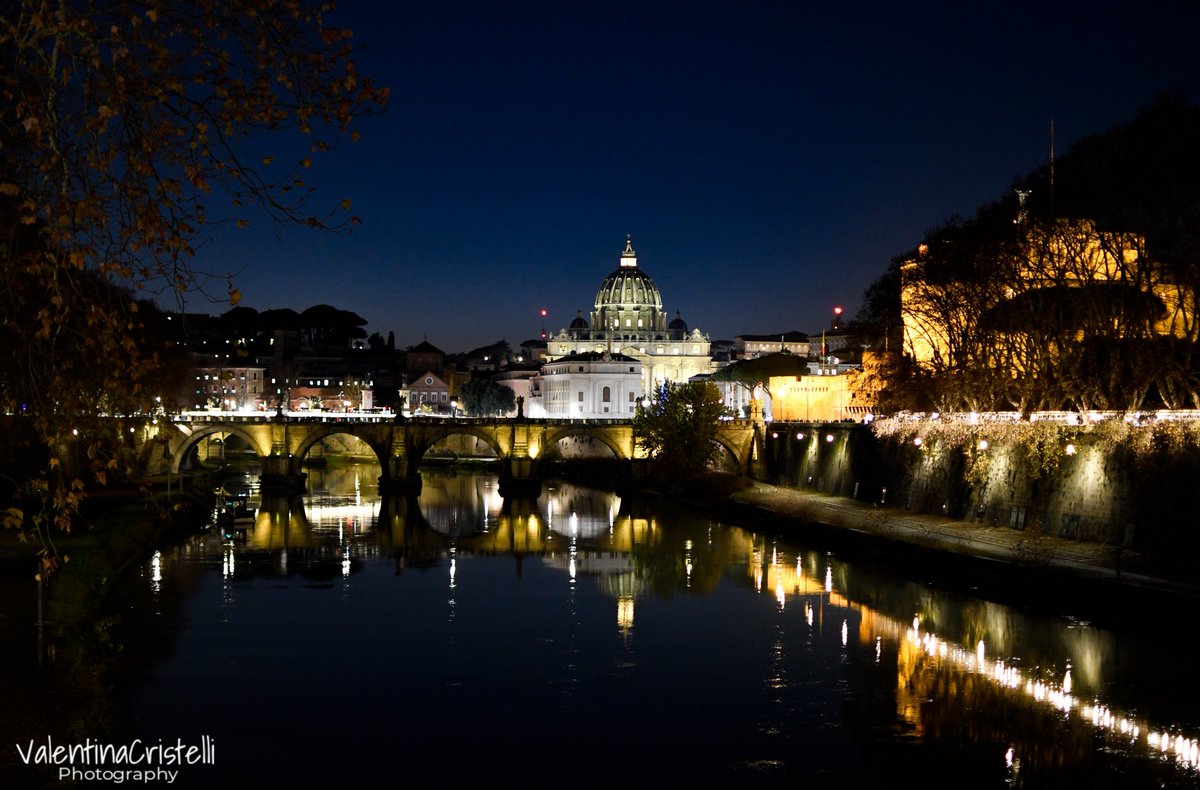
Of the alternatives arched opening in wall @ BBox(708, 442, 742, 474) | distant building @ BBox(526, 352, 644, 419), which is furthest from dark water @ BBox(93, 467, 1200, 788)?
distant building @ BBox(526, 352, 644, 419)

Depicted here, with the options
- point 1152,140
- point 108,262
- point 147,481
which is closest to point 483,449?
point 147,481

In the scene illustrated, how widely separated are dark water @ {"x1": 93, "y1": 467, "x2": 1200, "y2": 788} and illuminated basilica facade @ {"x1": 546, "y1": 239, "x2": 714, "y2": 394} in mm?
110354

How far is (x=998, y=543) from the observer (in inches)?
1185

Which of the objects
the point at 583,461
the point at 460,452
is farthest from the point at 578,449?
the point at 460,452

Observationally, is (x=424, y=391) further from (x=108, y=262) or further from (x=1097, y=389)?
(x=108, y=262)

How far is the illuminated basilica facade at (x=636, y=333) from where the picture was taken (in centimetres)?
14438

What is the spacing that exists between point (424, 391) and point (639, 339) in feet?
114

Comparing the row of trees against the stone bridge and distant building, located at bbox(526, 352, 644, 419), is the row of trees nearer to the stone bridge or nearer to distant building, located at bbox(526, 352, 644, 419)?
the stone bridge

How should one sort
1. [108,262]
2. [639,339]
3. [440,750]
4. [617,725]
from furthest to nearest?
[639,339] → [617,725] → [440,750] → [108,262]

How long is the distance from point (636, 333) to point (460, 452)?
2457 inches

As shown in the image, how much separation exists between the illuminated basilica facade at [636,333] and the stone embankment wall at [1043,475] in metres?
95.7

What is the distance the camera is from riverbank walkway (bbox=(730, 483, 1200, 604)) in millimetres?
23422

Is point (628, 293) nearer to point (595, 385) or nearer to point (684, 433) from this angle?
point (595, 385)

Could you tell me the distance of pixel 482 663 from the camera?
2152 cm
